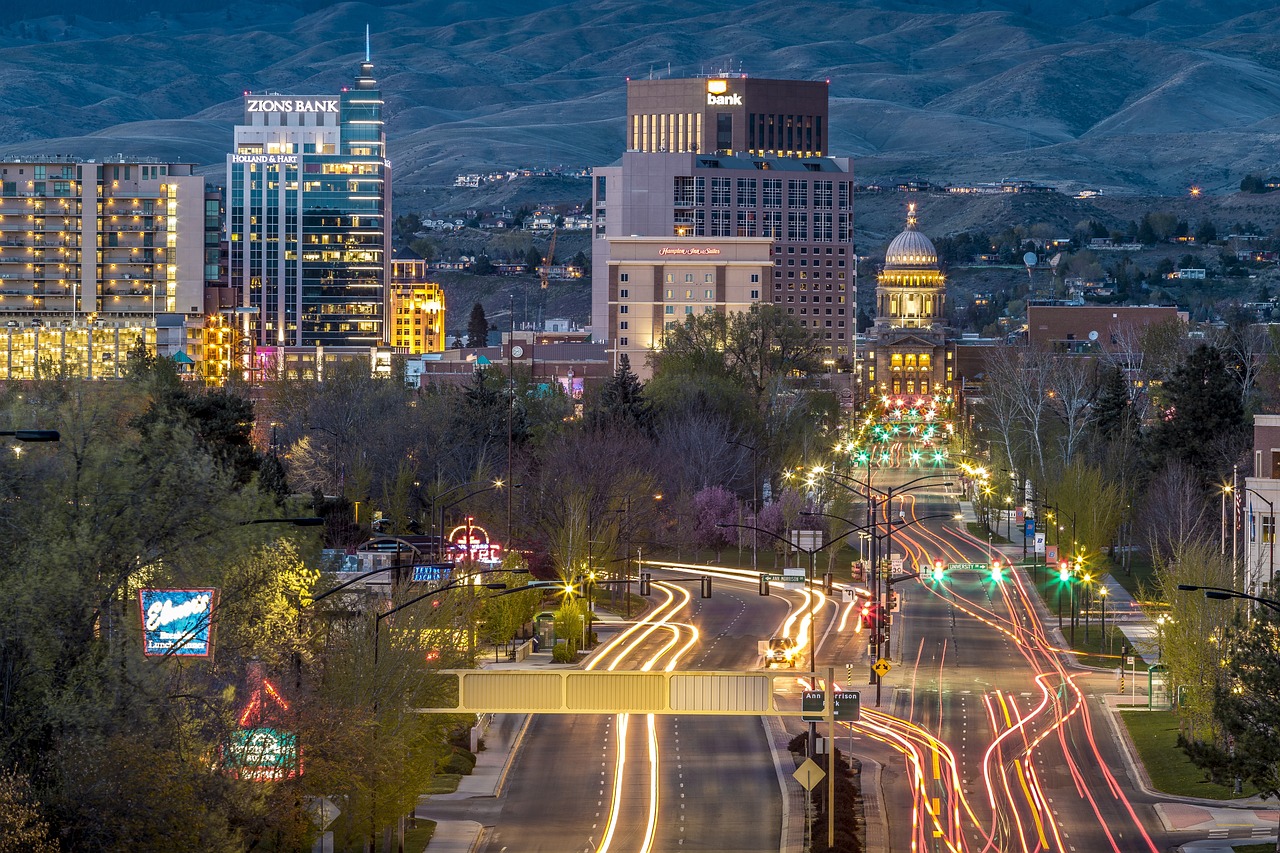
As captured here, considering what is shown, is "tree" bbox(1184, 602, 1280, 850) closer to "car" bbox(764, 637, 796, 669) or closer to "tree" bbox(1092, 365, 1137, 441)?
"car" bbox(764, 637, 796, 669)

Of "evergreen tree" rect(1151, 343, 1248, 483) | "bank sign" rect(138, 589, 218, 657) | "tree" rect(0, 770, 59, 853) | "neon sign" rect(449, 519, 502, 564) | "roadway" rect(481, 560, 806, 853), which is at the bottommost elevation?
"roadway" rect(481, 560, 806, 853)

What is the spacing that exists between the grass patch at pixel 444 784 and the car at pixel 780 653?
21.4 metres

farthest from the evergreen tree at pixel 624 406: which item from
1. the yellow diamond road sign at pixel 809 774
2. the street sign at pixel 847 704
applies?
the yellow diamond road sign at pixel 809 774

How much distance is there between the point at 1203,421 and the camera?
12838 centimetres

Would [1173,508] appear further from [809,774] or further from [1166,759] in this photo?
[809,774]

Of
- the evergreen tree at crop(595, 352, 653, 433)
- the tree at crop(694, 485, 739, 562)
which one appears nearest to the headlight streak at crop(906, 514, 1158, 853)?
the tree at crop(694, 485, 739, 562)

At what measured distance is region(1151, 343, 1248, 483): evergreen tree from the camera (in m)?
126

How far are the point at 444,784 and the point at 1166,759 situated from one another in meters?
22.4

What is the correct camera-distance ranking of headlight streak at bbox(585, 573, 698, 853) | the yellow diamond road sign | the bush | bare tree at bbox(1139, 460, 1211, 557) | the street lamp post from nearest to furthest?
the yellow diamond road sign < headlight streak at bbox(585, 573, 698, 853) < the bush < bare tree at bbox(1139, 460, 1211, 557) < the street lamp post

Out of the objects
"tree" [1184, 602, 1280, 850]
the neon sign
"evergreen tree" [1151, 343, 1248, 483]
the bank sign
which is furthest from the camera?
"evergreen tree" [1151, 343, 1248, 483]

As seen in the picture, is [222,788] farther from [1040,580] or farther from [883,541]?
[883,541]

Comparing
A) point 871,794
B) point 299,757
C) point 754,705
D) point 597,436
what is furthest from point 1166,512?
point 299,757

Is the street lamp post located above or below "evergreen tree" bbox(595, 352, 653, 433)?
below

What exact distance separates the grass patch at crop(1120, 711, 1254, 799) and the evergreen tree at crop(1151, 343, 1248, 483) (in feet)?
162
